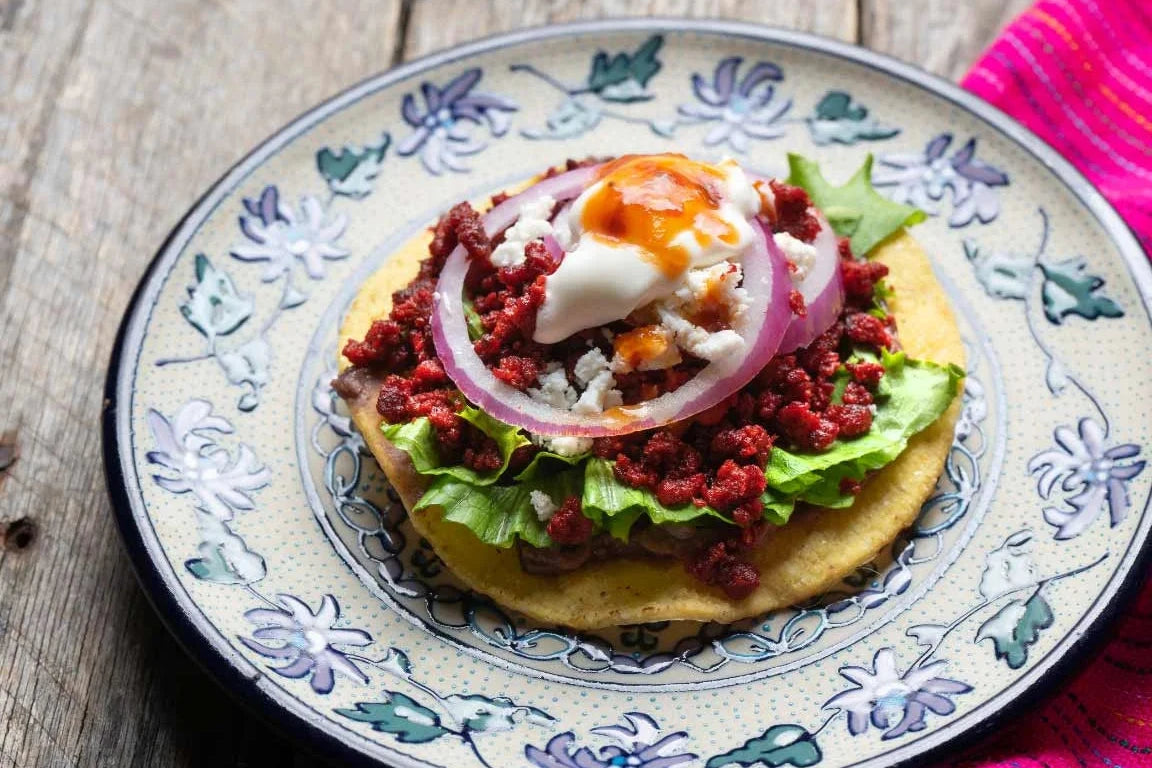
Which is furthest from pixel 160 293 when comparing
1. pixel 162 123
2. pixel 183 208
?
pixel 162 123

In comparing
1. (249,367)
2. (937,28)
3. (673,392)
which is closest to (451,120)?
(249,367)

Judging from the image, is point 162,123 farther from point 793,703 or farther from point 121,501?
point 793,703

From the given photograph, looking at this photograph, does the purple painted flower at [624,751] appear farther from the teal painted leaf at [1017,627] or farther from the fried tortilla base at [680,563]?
the teal painted leaf at [1017,627]

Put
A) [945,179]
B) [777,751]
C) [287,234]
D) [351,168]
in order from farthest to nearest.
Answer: [351,168] < [945,179] < [287,234] < [777,751]

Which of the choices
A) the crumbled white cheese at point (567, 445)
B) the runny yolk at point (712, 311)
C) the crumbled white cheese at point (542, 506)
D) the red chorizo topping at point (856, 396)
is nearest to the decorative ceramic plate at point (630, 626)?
the crumbled white cheese at point (542, 506)

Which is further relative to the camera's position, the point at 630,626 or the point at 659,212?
the point at 630,626

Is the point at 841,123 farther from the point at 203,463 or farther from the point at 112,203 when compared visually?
Answer: the point at 112,203
